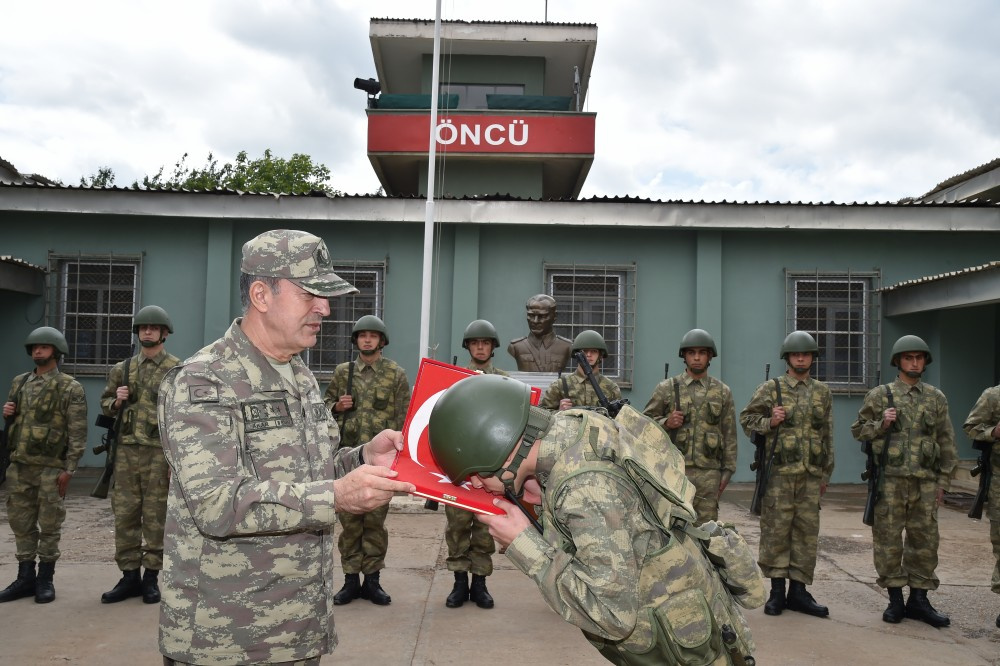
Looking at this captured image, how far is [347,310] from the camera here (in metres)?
10.9

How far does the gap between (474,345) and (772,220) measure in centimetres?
577

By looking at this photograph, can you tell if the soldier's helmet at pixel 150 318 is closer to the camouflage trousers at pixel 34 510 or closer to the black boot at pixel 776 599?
the camouflage trousers at pixel 34 510

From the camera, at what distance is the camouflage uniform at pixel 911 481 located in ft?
Result: 17.3

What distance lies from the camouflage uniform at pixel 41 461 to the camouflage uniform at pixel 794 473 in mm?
4897

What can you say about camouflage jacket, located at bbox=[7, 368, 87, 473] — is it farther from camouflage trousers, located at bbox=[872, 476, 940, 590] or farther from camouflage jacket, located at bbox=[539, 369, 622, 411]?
camouflage trousers, located at bbox=[872, 476, 940, 590]

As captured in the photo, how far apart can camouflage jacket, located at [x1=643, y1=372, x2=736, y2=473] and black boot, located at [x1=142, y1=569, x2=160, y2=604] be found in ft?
12.0

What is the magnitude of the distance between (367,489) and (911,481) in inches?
189

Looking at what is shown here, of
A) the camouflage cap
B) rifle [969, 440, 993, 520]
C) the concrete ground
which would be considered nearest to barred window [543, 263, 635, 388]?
the concrete ground

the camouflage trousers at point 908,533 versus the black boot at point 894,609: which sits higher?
the camouflage trousers at point 908,533

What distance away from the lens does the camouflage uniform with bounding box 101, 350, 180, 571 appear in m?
5.35

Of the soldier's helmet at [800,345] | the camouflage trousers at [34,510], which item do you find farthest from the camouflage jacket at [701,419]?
the camouflage trousers at [34,510]

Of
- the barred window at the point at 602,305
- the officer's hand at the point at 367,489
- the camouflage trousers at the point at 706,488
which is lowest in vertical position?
the camouflage trousers at the point at 706,488

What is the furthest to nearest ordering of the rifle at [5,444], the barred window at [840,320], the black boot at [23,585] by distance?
1. the barred window at [840,320]
2. the rifle at [5,444]
3. the black boot at [23,585]

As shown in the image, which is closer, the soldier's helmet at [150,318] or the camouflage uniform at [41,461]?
the camouflage uniform at [41,461]
